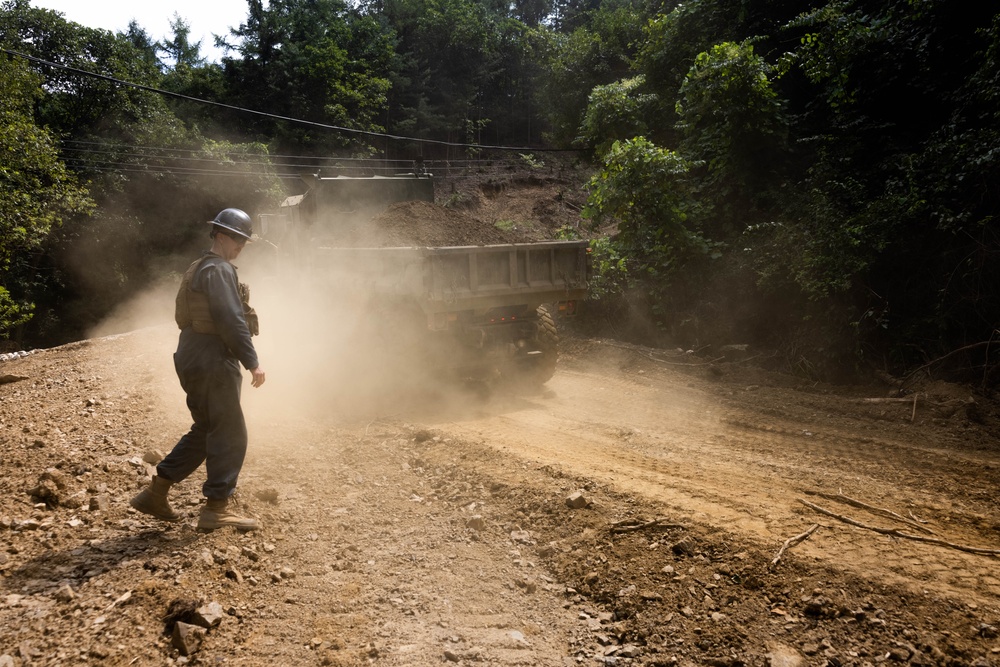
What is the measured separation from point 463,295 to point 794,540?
15.0 feet

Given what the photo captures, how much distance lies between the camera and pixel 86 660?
2.80 meters

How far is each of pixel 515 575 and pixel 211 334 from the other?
2.41 metres

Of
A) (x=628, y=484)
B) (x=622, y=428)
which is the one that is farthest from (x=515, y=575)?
(x=622, y=428)

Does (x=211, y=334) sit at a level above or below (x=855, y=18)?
below

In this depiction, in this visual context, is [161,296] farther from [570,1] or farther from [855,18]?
[570,1]

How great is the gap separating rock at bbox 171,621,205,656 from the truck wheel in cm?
566

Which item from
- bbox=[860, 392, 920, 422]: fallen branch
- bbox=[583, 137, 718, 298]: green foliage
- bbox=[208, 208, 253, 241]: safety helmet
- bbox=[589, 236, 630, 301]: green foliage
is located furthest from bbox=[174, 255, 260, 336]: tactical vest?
bbox=[589, 236, 630, 301]: green foliage

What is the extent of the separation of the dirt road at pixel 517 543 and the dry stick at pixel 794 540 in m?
0.04

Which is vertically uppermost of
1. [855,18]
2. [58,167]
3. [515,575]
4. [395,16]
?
[395,16]

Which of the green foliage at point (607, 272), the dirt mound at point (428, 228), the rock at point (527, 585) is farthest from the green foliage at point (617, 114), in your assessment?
the rock at point (527, 585)

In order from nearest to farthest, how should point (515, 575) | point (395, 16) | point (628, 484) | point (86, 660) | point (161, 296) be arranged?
point (86, 660) → point (515, 575) → point (628, 484) → point (161, 296) → point (395, 16)

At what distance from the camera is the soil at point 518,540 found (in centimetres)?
310

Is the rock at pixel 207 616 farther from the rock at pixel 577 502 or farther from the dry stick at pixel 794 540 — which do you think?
the dry stick at pixel 794 540

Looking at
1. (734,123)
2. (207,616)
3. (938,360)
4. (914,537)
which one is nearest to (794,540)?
(914,537)
